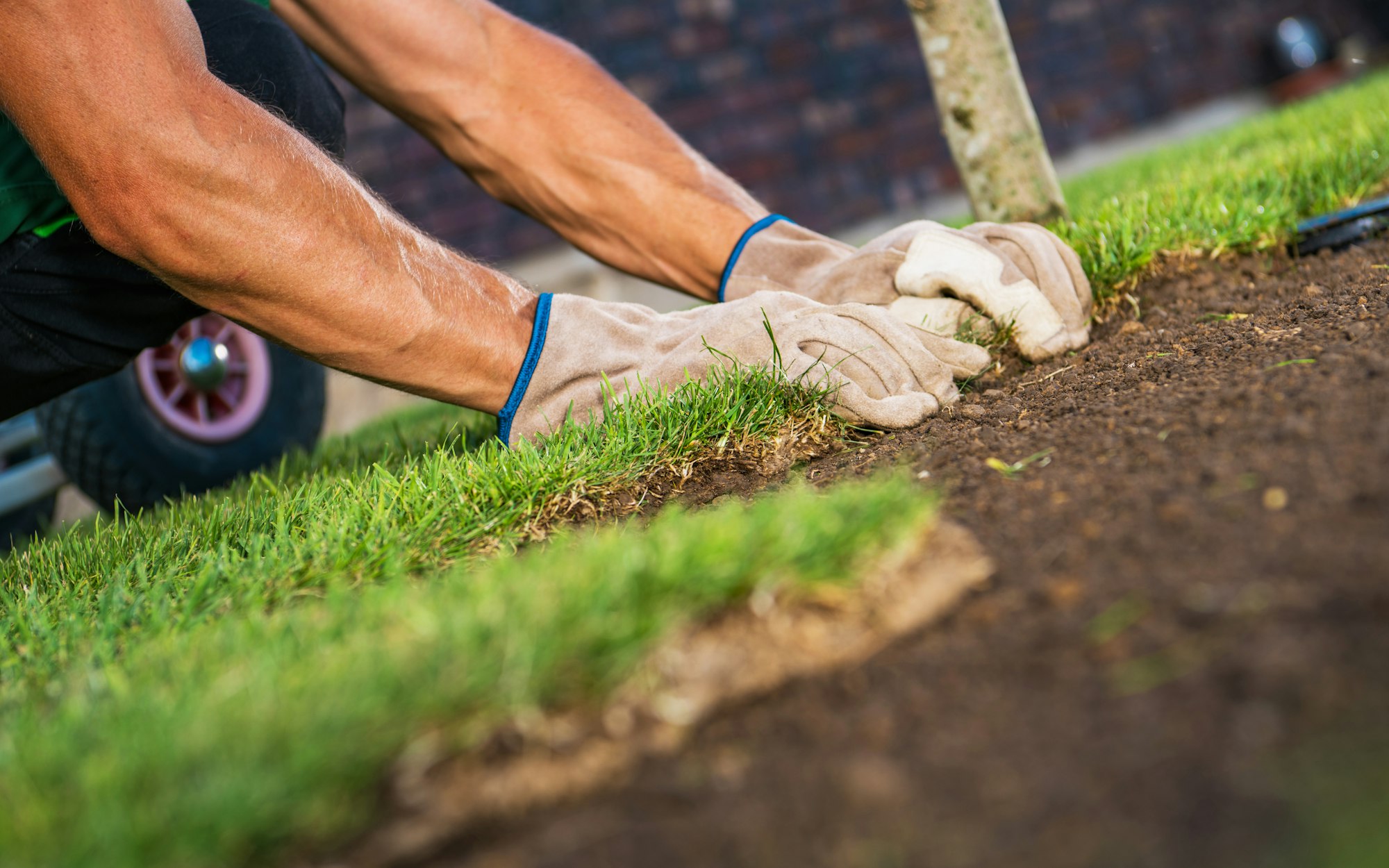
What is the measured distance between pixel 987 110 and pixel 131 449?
2.66m

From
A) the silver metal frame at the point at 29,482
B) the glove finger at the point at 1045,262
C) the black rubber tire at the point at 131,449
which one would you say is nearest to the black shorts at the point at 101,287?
the black rubber tire at the point at 131,449

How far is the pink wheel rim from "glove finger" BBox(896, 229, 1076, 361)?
223 cm

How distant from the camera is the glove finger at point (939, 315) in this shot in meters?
2.08

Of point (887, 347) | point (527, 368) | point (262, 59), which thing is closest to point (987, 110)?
point (887, 347)

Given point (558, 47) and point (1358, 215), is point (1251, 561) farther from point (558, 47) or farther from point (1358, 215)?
point (558, 47)

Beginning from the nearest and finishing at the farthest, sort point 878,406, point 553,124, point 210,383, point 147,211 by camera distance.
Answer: point 147,211, point 878,406, point 553,124, point 210,383

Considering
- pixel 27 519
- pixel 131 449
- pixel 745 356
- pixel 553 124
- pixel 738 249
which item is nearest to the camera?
pixel 745 356

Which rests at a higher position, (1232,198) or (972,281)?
(972,281)

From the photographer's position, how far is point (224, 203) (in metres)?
1.59

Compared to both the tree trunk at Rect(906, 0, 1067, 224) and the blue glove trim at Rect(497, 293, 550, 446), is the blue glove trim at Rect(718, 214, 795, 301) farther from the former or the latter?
the tree trunk at Rect(906, 0, 1067, 224)

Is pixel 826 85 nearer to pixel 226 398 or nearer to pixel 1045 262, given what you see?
pixel 226 398

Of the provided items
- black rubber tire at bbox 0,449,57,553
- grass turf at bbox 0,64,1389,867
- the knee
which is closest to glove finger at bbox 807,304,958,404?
grass turf at bbox 0,64,1389,867

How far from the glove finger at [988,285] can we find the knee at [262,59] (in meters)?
1.37

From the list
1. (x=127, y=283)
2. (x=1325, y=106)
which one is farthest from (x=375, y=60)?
(x=1325, y=106)
